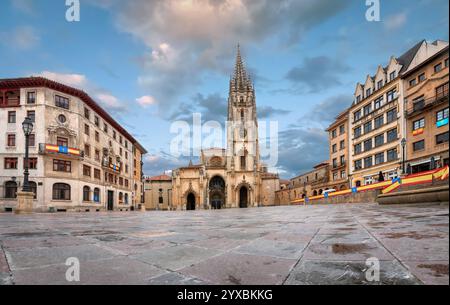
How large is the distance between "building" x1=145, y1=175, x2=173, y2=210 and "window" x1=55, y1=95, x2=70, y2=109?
44.6 meters

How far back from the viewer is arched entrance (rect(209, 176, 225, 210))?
226 feet

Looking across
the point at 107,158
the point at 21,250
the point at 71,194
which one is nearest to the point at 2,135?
the point at 71,194

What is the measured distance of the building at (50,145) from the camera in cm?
3061

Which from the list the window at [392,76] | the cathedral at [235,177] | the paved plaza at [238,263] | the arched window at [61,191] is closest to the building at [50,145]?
the arched window at [61,191]

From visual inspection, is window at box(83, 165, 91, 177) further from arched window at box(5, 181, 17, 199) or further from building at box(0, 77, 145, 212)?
arched window at box(5, 181, 17, 199)

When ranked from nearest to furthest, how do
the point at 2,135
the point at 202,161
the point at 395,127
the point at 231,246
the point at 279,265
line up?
1. the point at 279,265
2. the point at 231,246
3. the point at 2,135
4. the point at 395,127
5. the point at 202,161

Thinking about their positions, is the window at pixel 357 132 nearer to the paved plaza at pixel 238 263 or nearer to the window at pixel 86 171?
the window at pixel 86 171

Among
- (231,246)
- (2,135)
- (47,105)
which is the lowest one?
(231,246)

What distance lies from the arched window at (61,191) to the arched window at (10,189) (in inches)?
148

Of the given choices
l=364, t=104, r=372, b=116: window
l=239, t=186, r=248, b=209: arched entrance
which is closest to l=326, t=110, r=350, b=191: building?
l=364, t=104, r=372, b=116: window

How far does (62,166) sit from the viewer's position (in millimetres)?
32812

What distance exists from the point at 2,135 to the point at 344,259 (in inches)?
1544
